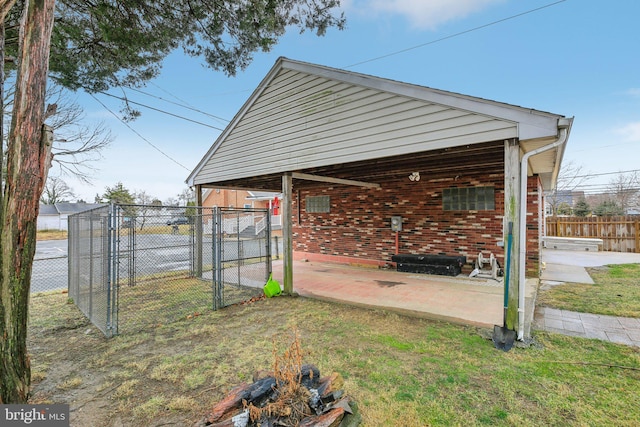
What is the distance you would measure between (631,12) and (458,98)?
868 cm

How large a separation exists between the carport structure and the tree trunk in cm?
370

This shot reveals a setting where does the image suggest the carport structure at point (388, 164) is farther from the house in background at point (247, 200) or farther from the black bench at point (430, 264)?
the house in background at point (247, 200)

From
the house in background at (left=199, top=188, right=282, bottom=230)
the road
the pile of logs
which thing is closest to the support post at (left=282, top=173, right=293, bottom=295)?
the road

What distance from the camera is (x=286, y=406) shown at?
176 centimetres

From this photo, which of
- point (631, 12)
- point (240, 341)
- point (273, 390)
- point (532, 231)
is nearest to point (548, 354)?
point (273, 390)

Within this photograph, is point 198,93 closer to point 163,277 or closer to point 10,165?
point 163,277

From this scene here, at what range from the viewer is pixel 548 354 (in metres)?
3.11

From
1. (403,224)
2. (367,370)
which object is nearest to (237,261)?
(367,370)

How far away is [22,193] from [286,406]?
92.7 inches

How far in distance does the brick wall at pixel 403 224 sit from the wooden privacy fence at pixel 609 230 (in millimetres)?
7917

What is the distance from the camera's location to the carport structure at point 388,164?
3459 millimetres

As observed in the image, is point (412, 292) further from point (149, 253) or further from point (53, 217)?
point (53, 217)

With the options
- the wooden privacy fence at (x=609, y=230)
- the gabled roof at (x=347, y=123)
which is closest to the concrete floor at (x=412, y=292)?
the gabled roof at (x=347, y=123)

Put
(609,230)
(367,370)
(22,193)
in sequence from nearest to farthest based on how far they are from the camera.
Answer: (22,193) < (367,370) < (609,230)
